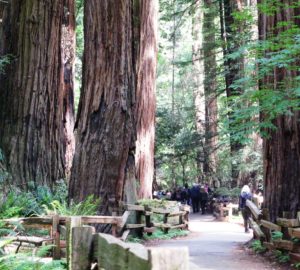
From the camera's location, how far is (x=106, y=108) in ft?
42.3

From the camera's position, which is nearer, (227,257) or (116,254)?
(116,254)

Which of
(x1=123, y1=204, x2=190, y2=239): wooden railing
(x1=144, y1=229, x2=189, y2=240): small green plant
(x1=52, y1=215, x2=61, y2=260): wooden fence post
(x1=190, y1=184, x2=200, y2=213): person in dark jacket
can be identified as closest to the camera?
(x1=52, y1=215, x2=61, y2=260): wooden fence post

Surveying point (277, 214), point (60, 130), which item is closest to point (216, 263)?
point (277, 214)

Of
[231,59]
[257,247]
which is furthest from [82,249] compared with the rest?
[231,59]

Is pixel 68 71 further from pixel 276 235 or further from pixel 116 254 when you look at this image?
pixel 116 254

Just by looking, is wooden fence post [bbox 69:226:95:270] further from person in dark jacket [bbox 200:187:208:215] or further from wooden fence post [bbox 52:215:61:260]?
person in dark jacket [bbox 200:187:208:215]

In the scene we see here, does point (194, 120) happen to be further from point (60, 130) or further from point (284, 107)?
point (284, 107)

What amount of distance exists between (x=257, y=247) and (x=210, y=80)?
1646 cm

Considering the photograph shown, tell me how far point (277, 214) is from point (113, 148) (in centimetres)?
391

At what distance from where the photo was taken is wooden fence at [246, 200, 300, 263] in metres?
9.95

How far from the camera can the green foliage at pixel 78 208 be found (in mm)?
10953

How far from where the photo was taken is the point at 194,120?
1247 inches

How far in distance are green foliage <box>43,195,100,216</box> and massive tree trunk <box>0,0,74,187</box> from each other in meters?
2.09

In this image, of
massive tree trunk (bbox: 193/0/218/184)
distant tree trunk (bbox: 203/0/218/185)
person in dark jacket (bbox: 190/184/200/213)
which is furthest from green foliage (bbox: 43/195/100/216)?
person in dark jacket (bbox: 190/184/200/213)
